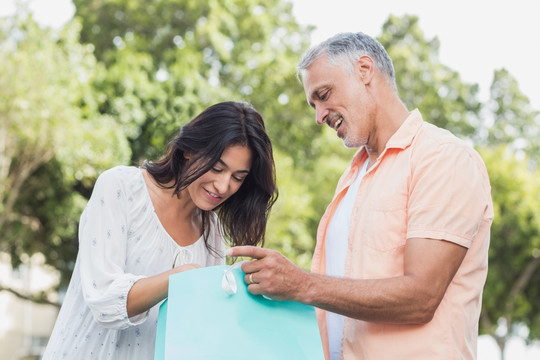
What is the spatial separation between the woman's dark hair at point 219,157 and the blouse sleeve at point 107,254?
29 cm

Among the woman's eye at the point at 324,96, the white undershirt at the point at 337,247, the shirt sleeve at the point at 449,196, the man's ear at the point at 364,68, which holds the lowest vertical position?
the white undershirt at the point at 337,247

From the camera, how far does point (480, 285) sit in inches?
96.3

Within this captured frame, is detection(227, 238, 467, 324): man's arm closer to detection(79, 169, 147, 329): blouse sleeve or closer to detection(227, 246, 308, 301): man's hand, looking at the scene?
detection(227, 246, 308, 301): man's hand

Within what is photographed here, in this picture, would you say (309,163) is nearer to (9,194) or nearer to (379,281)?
(9,194)

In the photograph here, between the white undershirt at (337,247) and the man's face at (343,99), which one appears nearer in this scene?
the white undershirt at (337,247)

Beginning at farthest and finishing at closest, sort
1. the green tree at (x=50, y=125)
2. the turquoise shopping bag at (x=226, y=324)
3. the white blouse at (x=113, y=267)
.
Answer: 1. the green tree at (x=50, y=125)
2. the white blouse at (x=113, y=267)
3. the turquoise shopping bag at (x=226, y=324)

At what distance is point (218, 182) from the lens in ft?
9.30

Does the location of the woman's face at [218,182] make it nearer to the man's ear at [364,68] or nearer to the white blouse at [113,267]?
the white blouse at [113,267]

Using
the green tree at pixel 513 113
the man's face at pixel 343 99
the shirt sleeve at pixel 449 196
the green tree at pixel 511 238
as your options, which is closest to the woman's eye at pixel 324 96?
the man's face at pixel 343 99

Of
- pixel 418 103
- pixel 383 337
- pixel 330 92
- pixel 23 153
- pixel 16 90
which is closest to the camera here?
pixel 383 337

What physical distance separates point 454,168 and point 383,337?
0.62m

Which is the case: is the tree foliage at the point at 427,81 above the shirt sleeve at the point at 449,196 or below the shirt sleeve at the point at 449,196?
below

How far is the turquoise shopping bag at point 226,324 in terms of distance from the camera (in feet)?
7.04

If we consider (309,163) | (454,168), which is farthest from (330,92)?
(309,163)
